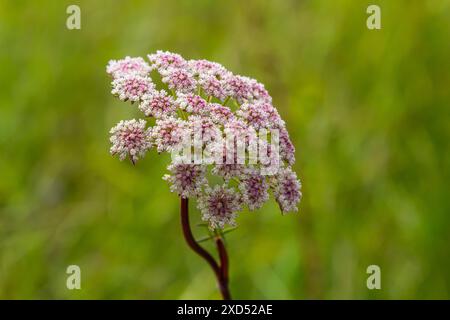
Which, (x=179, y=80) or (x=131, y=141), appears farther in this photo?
(x=179, y=80)

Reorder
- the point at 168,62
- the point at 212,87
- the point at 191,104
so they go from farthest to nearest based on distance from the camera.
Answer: the point at 168,62 → the point at 212,87 → the point at 191,104

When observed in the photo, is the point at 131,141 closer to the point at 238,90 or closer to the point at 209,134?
the point at 209,134

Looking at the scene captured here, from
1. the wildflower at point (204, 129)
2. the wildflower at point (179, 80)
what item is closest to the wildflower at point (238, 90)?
the wildflower at point (179, 80)

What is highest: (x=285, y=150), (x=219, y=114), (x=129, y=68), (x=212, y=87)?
(x=129, y=68)

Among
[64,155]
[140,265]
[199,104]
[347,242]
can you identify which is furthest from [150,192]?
[199,104]

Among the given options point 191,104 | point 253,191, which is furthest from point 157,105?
point 253,191

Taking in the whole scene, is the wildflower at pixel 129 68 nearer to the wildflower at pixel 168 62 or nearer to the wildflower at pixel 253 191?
the wildflower at pixel 168 62

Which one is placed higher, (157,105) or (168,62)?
(168,62)
